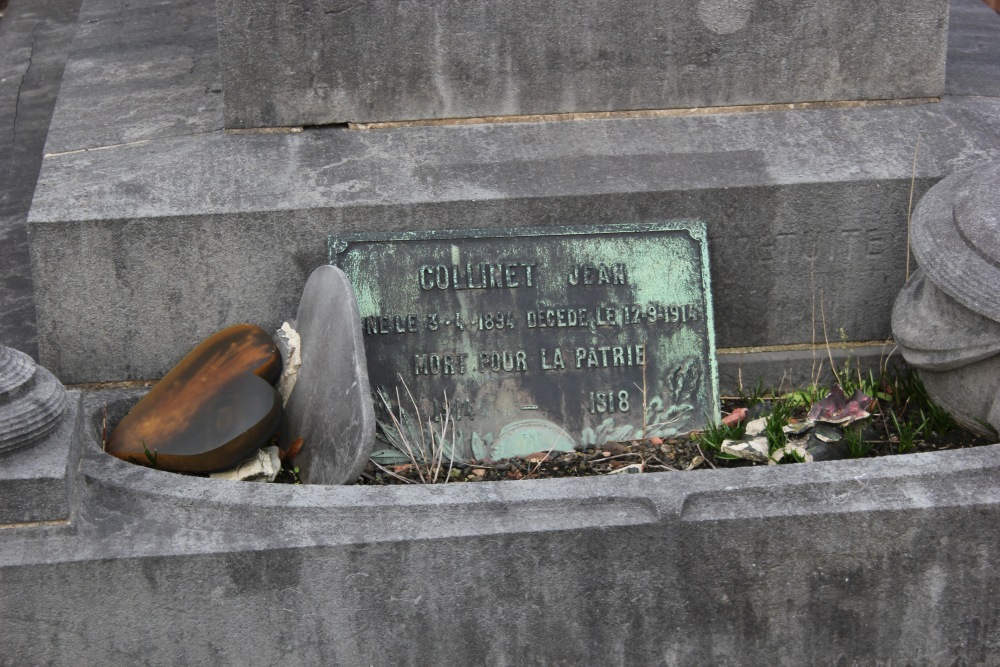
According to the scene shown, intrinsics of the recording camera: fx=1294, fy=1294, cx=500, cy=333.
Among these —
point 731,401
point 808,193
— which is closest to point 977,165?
point 808,193

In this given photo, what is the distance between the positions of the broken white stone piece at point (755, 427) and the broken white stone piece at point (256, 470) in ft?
5.31

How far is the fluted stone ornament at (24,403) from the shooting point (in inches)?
140

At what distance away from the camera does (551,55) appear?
4.85 meters

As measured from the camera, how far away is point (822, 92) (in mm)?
5016

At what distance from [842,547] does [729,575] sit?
35cm

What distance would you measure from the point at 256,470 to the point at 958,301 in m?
2.35

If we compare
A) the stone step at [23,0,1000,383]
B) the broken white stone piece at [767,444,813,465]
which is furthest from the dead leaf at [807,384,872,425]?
Result: the stone step at [23,0,1000,383]

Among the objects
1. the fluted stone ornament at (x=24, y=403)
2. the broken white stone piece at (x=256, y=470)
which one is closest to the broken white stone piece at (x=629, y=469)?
the broken white stone piece at (x=256, y=470)

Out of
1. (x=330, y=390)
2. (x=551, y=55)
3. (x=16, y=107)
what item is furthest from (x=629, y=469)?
(x=16, y=107)

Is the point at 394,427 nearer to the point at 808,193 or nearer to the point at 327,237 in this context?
the point at 327,237

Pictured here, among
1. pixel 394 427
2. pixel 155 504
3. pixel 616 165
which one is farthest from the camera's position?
pixel 616 165

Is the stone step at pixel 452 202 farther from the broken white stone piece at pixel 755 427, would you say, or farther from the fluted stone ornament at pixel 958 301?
the broken white stone piece at pixel 755 427

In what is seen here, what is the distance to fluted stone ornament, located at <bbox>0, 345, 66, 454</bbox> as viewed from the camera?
11.7 ft

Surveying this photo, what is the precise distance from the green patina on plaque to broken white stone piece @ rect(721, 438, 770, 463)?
9.4 inches
